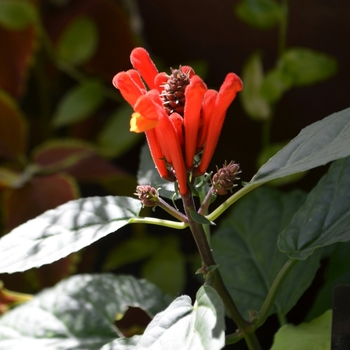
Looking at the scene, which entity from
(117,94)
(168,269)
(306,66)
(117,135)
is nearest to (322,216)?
(306,66)

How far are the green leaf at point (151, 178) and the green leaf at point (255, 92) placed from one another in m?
0.34

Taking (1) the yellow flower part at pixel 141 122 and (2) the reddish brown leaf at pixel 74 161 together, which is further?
(2) the reddish brown leaf at pixel 74 161

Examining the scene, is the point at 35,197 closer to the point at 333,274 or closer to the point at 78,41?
the point at 78,41

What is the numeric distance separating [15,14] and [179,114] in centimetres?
61

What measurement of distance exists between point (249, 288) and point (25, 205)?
0.39 metres

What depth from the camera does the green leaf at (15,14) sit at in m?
0.83

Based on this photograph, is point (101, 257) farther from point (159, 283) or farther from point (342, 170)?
point (342, 170)

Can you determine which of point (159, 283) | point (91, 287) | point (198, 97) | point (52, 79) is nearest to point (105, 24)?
point (52, 79)

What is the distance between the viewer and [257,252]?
21.5 inches

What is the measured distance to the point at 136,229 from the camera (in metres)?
0.96

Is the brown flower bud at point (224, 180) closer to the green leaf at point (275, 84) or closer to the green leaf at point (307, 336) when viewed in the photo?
the green leaf at point (307, 336)

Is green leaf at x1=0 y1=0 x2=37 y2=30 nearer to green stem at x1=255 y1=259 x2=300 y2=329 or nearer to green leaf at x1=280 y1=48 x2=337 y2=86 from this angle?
green leaf at x1=280 y1=48 x2=337 y2=86

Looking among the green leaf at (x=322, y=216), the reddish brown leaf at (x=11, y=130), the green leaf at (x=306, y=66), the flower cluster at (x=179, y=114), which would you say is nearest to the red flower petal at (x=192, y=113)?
the flower cluster at (x=179, y=114)

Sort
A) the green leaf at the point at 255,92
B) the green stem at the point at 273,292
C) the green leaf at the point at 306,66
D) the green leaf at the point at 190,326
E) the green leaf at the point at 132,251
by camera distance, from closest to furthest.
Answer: the green leaf at the point at 190,326 < the green stem at the point at 273,292 < the green leaf at the point at 306,66 < the green leaf at the point at 255,92 < the green leaf at the point at 132,251
